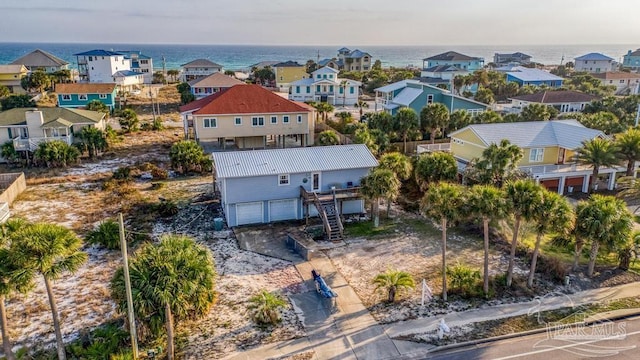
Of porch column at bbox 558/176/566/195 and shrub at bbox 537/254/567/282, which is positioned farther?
porch column at bbox 558/176/566/195

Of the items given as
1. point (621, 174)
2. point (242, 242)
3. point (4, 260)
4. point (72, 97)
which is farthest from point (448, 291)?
point (72, 97)

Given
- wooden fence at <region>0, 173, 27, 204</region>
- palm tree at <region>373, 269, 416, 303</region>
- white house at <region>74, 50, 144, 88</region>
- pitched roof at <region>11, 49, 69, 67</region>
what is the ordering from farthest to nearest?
pitched roof at <region>11, 49, 69, 67</region> < white house at <region>74, 50, 144, 88</region> < wooden fence at <region>0, 173, 27, 204</region> < palm tree at <region>373, 269, 416, 303</region>

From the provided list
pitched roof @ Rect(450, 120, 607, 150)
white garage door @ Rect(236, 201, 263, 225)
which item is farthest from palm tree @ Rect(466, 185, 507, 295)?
pitched roof @ Rect(450, 120, 607, 150)

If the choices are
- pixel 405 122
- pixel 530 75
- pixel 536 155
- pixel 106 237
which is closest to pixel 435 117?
pixel 405 122

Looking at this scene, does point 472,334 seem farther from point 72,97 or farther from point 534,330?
point 72,97

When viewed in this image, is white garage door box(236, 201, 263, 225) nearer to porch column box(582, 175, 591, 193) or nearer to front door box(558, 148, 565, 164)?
front door box(558, 148, 565, 164)

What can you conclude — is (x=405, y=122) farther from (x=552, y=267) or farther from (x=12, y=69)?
(x=12, y=69)
